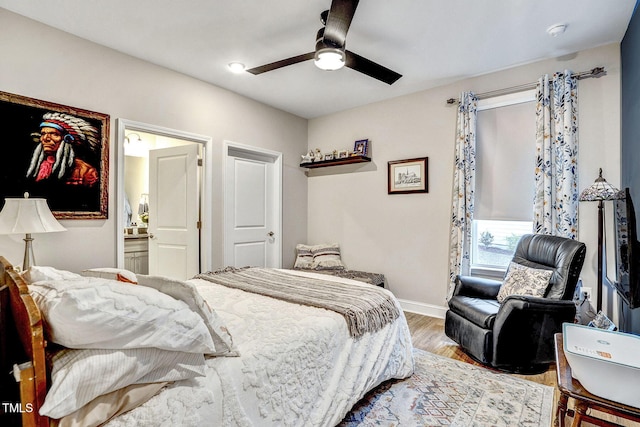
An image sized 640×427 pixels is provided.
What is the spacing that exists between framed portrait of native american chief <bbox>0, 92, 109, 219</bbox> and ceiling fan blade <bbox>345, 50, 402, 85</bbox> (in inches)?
88.8

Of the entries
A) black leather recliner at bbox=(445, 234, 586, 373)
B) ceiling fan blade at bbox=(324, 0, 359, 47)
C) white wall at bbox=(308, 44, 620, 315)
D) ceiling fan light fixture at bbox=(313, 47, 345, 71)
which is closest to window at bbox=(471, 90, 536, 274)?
white wall at bbox=(308, 44, 620, 315)

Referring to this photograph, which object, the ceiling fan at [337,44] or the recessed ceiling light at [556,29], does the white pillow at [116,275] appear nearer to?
the ceiling fan at [337,44]

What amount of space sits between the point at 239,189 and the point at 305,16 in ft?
7.66

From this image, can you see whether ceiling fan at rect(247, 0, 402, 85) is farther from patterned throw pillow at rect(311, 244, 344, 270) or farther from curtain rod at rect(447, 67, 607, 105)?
patterned throw pillow at rect(311, 244, 344, 270)

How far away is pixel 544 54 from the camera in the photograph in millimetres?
3092

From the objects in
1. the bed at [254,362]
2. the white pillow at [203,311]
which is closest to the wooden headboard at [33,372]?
the bed at [254,362]

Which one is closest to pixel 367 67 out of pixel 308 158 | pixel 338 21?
pixel 338 21

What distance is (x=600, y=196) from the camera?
101 inches

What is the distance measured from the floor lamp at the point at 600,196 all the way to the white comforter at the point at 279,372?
184 cm

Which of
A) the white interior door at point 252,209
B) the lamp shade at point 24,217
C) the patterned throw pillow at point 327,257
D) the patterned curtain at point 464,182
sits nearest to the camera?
the lamp shade at point 24,217

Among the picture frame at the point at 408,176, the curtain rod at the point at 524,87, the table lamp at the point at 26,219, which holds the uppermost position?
the curtain rod at the point at 524,87

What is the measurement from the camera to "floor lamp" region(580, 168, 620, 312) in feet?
8.34

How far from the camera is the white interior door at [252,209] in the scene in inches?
161

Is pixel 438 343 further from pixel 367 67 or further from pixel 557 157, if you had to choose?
pixel 367 67
